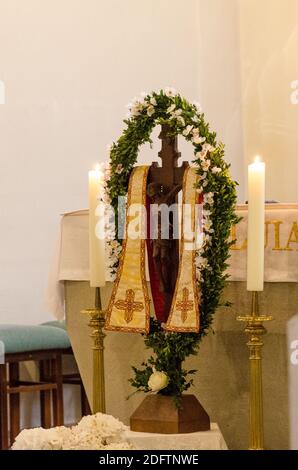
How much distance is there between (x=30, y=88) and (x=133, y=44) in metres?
0.69

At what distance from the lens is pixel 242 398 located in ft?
9.25

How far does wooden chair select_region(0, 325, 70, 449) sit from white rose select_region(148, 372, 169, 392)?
1.87 m

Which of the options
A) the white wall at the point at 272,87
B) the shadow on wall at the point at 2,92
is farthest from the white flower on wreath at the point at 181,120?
the white wall at the point at 272,87

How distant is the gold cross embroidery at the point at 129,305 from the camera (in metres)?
2.64

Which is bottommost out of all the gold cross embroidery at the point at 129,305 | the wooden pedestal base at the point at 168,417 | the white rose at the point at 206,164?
the wooden pedestal base at the point at 168,417

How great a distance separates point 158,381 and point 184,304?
0.22 metres

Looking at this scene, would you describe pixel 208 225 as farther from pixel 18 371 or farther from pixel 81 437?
pixel 18 371

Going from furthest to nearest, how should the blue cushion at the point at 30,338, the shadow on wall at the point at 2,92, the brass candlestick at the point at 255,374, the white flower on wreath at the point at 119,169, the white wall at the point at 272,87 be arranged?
the white wall at the point at 272,87 → the shadow on wall at the point at 2,92 → the blue cushion at the point at 30,338 → the white flower on wreath at the point at 119,169 → the brass candlestick at the point at 255,374

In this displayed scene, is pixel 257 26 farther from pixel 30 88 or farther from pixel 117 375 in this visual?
pixel 117 375

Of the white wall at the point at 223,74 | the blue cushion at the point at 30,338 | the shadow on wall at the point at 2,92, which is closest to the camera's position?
the blue cushion at the point at 30,338

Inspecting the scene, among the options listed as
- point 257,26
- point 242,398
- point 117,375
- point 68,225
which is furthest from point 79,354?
point 257,26

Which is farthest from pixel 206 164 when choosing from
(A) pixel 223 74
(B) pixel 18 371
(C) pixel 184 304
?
(A) pixel 223 74

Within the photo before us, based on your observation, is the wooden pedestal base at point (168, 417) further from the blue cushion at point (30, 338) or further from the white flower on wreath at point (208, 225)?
the blue cushion at point (30, 338)

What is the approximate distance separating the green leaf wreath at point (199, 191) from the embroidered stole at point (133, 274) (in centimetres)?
5
